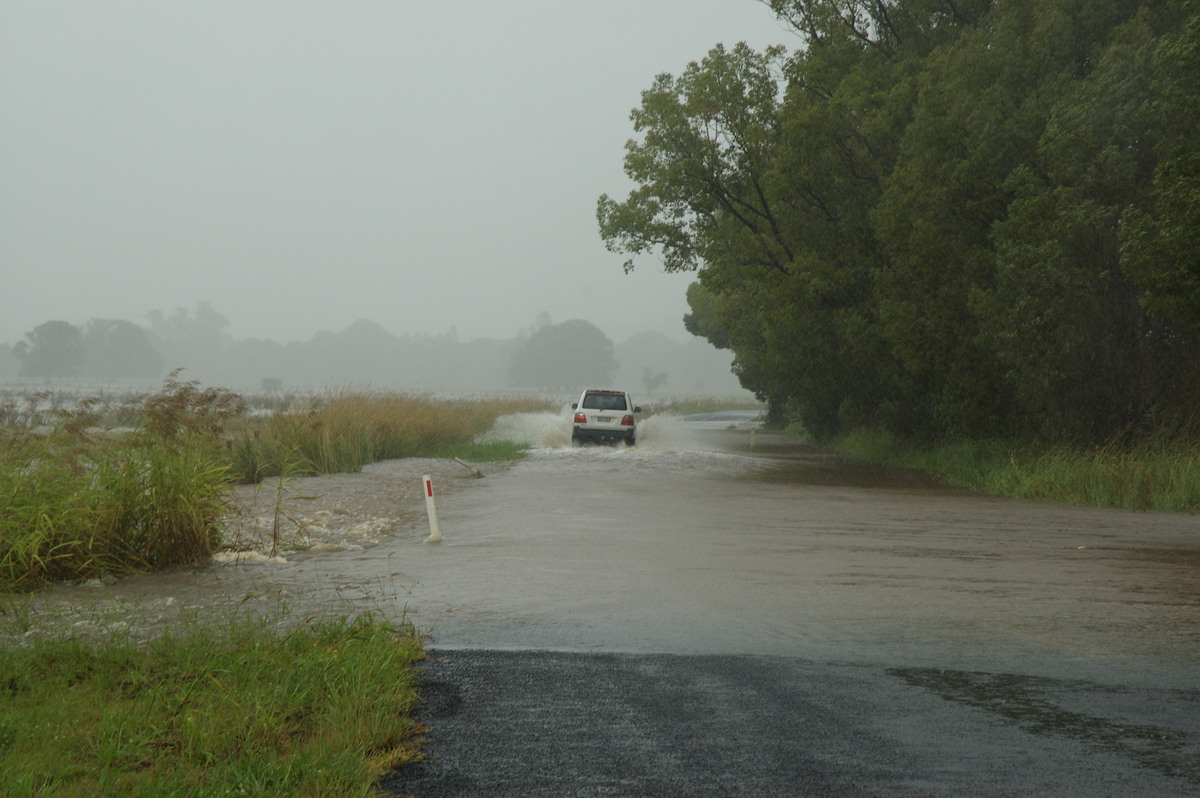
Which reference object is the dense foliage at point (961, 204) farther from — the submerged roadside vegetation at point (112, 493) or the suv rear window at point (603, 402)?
the submerged roadside vegetation at point (112, 493)

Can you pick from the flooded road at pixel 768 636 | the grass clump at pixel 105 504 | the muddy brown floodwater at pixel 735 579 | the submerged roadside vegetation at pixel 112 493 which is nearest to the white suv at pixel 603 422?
the muddy brown floodwater at pixel 735 579

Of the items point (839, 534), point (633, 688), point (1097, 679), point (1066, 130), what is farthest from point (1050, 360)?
point (633, 688)

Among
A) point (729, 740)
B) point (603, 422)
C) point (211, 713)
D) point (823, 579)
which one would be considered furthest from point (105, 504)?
point (603, 422)

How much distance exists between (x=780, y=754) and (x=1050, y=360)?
16.4 meters

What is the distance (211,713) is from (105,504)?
6.26m

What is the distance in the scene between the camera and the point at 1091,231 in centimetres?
1953

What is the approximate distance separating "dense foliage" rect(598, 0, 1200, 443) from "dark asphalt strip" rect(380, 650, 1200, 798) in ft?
37.9

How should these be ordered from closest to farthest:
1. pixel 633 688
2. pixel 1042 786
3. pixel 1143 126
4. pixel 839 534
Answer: pixel 1042 786, pixel 633 688, pixel 839 534, pixel 1143 126

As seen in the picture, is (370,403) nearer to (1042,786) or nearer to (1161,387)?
(1161,387)

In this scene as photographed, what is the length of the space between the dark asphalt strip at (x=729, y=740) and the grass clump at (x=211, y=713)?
1.08 ft

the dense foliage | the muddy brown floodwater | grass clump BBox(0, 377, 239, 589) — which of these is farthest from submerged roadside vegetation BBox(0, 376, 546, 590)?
the dense foliage

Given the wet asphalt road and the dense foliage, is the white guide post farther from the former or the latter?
the dense foliage

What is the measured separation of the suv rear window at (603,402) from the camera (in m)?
31.9

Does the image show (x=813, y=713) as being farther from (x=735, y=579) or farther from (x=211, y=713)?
(x=735, y=579)
